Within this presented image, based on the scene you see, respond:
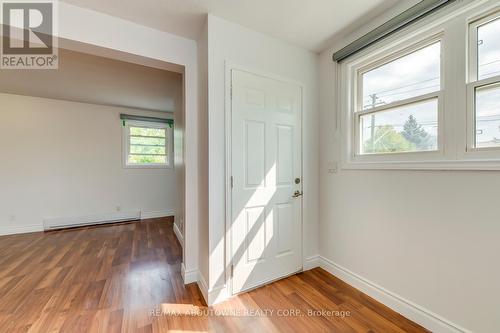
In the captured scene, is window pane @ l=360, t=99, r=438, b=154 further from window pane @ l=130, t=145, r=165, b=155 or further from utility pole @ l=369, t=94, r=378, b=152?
window pane @ l=130, t=145, r=165, b=155

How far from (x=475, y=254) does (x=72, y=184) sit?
19.2 feet

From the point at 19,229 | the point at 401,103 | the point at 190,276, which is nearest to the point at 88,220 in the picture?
the point at 19,229

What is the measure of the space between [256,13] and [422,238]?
237 cm

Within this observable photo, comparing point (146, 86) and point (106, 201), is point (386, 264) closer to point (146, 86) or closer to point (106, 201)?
point (146, 86)

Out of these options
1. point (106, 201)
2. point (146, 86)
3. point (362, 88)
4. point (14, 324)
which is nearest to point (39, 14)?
point (146, 86)

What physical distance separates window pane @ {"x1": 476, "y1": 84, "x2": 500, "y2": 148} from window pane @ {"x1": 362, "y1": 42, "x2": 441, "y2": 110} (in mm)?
272

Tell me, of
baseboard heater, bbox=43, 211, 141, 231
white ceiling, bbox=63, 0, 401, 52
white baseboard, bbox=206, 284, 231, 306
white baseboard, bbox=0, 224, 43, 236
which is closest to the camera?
white ceiling, bbox=63, 0, 401, 52

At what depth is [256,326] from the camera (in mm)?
1532

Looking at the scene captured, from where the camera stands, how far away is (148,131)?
4.80 metres

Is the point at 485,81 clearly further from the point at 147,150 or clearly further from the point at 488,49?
the point at 147,150

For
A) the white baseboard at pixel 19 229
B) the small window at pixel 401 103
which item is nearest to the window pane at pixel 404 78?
the small window at pixel 401 103

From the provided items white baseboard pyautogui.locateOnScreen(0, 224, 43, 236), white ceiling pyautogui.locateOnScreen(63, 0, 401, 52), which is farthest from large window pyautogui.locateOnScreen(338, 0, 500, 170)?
white baseboard pyautogui.locateOnScreen(0, 224, 43, 236)

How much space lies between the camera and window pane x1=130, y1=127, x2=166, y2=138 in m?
4.63

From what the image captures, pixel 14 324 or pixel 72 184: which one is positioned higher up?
pixel 72 184
